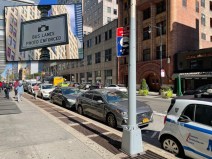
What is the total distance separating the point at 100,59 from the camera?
189 ft

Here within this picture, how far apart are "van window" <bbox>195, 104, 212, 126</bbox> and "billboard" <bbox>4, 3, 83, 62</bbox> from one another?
534 cm

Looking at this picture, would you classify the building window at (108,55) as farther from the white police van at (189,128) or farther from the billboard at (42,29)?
the white police van at (189,128)

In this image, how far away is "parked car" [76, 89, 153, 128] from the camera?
9.27 metres

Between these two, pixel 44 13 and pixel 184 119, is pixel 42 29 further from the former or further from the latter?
pixel 184 119

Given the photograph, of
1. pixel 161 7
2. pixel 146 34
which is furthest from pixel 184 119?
pixel 146 34

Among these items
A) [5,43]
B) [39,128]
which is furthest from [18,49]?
[39,128]

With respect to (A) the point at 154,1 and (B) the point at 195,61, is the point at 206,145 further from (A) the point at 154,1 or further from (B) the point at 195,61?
(A) the point at 154,1

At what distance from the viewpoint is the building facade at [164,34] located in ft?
118

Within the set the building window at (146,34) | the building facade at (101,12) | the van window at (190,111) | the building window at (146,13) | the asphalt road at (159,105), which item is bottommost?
the asphalt road at (159,105)

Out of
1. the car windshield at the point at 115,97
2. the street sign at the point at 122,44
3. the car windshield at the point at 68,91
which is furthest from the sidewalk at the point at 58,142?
the car windshield at the point at 68,91

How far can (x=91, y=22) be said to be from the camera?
294 feet

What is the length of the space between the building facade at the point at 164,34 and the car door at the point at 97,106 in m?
25.0

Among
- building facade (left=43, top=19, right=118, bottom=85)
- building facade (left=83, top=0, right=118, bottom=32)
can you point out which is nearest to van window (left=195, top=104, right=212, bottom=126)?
building facade (left=43, top=19, right=118, bottom=85)

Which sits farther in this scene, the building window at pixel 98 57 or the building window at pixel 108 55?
the building window at pixel 98 57
